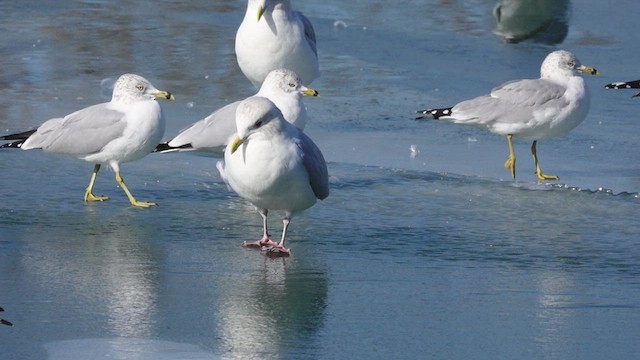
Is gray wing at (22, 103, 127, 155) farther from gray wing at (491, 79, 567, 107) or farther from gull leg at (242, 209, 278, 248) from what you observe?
gray wing at (491, 79, 567, 107)

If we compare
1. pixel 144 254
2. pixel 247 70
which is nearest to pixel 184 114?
pixel 247 70

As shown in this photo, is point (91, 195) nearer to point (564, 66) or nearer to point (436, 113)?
point (436, 113)

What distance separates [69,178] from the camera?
8.59 m

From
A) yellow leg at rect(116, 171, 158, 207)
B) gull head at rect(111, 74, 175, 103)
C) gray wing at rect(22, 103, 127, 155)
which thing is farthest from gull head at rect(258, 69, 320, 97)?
yellow leg at rect(116, 171, 158, 207)

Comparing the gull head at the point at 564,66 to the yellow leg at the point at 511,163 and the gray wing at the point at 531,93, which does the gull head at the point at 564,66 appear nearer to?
the gray wing at the point at 531,93

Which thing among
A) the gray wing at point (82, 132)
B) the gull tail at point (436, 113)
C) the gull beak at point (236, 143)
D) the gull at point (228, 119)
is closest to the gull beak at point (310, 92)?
the gull at point (228, 119)

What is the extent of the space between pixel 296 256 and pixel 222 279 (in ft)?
1.97

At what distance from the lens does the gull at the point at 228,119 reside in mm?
8141

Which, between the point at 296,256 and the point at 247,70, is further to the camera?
the point at 247,70

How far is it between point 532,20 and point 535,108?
16.8 ft

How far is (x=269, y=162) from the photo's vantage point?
6.75m

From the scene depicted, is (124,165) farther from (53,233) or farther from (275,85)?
(53,233)

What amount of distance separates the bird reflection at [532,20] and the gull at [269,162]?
665 cm

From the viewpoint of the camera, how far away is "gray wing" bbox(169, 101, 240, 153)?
811 centimetres
